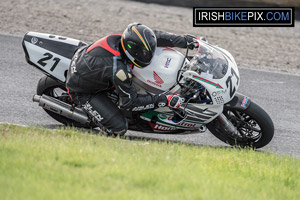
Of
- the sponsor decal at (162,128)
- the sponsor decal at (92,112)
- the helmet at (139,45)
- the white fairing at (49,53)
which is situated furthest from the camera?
the white fairing at (49,53)

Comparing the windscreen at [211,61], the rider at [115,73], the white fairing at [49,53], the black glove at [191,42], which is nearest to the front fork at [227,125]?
the windscreen at [211,61]

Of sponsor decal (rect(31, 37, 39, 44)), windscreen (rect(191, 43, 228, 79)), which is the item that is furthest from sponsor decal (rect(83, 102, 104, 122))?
windscreen (rect(191, 43, 228, 79))

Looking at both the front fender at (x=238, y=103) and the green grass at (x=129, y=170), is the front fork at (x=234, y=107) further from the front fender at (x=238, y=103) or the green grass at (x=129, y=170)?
the green grass at (x=129, y=170)

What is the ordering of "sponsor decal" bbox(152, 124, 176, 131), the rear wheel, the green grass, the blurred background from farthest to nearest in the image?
the blurred background → the rear wheel → "sponsor decal" bbox(152, 124, 176, 131) → the green grass

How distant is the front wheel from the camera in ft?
21.6

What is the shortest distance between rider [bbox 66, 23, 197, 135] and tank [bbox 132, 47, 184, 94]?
0.16 m

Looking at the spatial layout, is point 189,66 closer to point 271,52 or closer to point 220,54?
point 220,54

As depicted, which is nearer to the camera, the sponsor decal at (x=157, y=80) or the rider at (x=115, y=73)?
the rider at (x=115, y=73)

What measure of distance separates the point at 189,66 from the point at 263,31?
25.4 feet

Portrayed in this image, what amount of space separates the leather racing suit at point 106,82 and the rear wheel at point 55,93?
0.39m

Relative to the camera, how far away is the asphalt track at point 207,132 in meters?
7.45

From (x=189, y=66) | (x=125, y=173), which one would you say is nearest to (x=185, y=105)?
(x=189, y=66)

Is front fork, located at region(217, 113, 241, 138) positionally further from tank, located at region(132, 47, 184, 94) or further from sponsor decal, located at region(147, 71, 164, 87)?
sponsor decal, located at region(147, 71, 164, 87)

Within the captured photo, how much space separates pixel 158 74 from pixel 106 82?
2.18 feet
